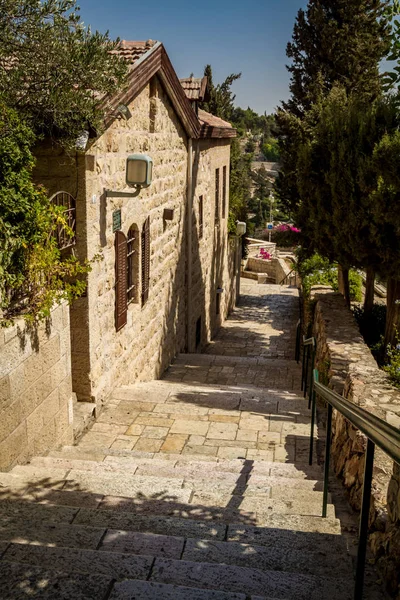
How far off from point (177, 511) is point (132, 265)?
17.8 feet

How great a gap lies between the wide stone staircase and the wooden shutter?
1.03m

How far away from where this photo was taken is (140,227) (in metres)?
8.98

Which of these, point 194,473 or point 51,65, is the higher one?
point 51,65

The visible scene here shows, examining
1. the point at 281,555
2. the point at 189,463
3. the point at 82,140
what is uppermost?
the point at 82,140

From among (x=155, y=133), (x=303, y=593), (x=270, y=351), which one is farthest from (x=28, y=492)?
(x=270, y=351)

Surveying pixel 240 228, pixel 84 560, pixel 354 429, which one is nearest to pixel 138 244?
pixel 354 429

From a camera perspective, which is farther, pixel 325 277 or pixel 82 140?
pixel 325 277

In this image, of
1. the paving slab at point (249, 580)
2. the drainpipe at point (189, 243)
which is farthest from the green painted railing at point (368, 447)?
the drainpipe at point (189, 243)

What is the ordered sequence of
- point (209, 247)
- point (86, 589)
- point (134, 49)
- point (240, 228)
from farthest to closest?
point (240, 228)
point (209, 247)
point (134, 49)
point (86, 589)

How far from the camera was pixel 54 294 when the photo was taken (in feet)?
17.6

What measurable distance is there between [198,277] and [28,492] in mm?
10690

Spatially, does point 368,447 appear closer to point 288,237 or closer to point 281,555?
point 281,555

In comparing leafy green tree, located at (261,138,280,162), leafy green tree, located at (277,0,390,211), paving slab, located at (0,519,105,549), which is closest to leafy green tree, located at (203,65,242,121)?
leafy green tree, located at (277,0,390,211)

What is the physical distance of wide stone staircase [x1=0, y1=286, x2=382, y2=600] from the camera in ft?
8.46
